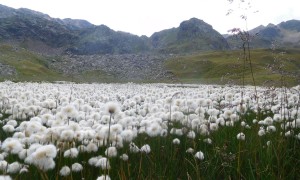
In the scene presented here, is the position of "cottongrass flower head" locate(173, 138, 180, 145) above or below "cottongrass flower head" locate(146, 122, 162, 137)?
below

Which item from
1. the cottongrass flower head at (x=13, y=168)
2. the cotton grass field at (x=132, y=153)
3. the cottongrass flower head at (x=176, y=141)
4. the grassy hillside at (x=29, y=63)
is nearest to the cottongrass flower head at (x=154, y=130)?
the cotton grass field at (x=132, y=153)

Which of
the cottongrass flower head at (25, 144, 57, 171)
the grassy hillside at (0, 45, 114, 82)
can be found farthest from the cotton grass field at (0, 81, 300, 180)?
the grassy hillside at (0, 45, 114, 82)

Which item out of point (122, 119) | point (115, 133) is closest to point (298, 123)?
point (122, 119)

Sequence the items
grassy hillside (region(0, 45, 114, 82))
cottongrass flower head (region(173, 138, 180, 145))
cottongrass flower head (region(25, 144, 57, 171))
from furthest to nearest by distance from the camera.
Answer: grassy hillside (region(0, 45, 114, 82)), cottongrass flower head (region(173, 138, 180, 145)), cottongrass flower head (region(25, 144, 57, 171))

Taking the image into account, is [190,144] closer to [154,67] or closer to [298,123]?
[298,123]

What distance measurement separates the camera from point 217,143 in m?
5.82

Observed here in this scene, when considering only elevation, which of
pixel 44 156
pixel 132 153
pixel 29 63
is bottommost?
pixel 132 153

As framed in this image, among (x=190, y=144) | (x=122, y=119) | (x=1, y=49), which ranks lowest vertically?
(x=190, y=144)

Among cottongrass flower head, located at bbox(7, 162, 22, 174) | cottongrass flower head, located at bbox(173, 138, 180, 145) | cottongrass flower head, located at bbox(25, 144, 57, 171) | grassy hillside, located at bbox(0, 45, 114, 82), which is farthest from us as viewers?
grassy hillside, located at bbox(0, 45, 114, 82)

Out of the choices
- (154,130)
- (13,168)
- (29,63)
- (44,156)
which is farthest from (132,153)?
(29,63)

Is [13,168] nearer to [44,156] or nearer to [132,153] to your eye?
[44,156]

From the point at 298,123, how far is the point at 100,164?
4.15m

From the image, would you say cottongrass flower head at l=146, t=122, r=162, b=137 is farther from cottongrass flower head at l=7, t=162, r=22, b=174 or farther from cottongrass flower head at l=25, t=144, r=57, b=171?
cottongrass flower head at l=25, t=144, r=57, b=171

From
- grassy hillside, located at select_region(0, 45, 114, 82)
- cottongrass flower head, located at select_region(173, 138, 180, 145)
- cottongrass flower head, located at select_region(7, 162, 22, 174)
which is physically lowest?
cottongrass flower head, located at select_region(173, 138, 180, 145)
